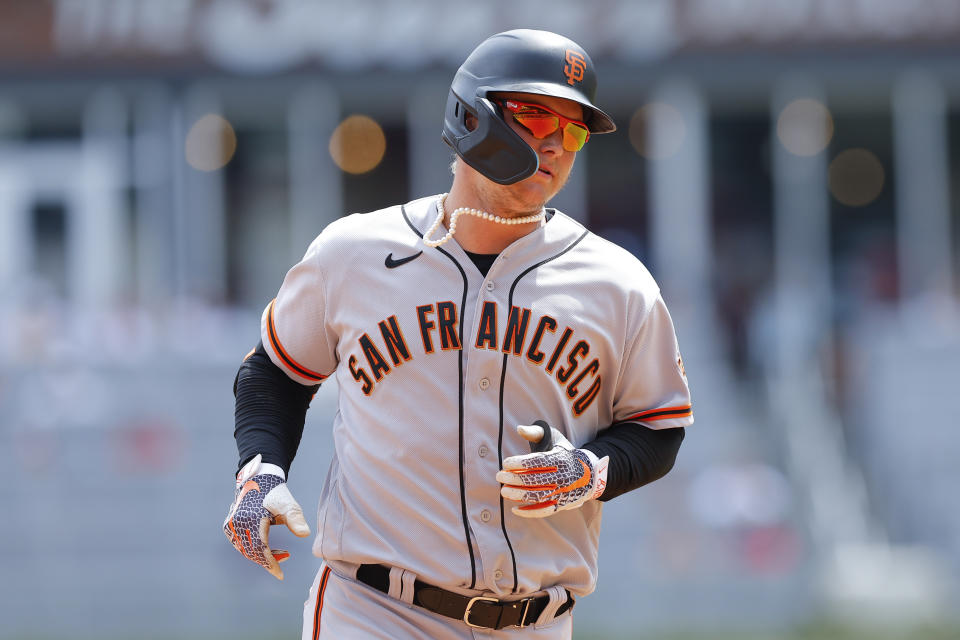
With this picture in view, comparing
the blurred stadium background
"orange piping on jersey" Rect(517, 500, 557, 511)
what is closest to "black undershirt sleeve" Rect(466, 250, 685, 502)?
"orange piping on jersey" Rect(517, 500, 557, 511)

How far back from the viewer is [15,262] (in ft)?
44.2

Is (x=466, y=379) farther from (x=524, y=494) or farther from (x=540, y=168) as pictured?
(x=540, y=168)

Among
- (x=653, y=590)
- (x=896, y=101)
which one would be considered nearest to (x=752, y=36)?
(x=896, y=101)

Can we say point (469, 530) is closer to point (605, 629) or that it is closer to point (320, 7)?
point (605, 629)

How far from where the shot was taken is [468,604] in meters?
3.16

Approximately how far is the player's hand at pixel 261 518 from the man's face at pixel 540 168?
890mm

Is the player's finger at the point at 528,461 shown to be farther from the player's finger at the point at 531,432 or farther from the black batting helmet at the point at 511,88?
the black batting helmet at the point at 511,88

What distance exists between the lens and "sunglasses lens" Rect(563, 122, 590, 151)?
3.29 meters

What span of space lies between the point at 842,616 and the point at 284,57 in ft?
26.1

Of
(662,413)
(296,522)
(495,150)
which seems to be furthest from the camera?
(662,413)

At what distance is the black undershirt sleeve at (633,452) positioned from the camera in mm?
3232

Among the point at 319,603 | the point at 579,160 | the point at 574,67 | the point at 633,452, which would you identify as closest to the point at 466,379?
the point at 633,452

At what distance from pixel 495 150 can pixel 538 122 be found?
5.7 inches

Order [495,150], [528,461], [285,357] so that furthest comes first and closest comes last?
[285,357] < [495,150] < [528,461]
